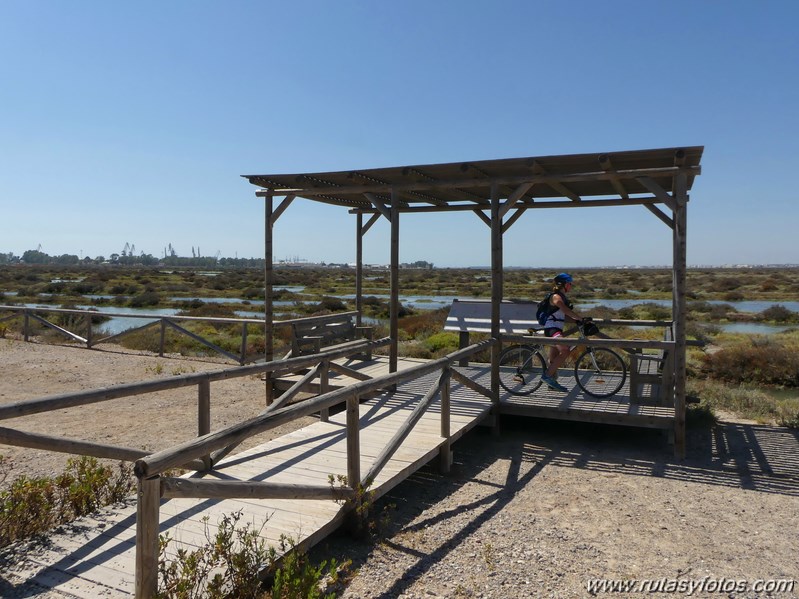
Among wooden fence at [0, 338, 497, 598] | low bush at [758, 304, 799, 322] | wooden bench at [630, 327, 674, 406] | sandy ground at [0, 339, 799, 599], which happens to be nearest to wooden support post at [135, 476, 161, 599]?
wooden fence at [0, 338, 497, 598]

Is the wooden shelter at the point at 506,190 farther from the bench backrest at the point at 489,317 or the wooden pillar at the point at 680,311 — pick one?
the bench backrest at the point at 489,317

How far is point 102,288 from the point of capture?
51.8 meters

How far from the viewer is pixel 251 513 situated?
14.6 ft

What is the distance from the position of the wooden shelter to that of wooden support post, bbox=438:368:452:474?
5.77 feet

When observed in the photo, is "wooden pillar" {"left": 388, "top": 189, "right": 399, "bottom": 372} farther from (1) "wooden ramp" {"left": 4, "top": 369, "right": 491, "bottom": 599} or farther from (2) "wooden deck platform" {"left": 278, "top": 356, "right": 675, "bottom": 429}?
(1) "wooden ramp" {"left": 4, "top": 369, "right": 491, "bottom": 599}

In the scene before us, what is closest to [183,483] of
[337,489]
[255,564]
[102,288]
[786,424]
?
[255,564]

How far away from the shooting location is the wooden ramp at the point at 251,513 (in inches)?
141

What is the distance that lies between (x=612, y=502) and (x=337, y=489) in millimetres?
2740

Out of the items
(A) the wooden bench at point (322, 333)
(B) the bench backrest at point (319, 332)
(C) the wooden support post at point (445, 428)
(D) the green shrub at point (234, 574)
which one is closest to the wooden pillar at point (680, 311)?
(C) the wooden support post at point (445, 428)

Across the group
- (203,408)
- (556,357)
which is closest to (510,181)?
(556,357)

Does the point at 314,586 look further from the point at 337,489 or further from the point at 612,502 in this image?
the point at 612,502

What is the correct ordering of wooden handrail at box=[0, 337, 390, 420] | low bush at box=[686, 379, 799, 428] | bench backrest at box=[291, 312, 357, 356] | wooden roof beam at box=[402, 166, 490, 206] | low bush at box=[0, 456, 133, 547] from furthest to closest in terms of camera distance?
bench backrest at box=[291, 312, 357, 356] → low bush at box=[686, 379, 799, 428] → wooden roof beam at box=[402, 166, 490, 206] → low bush at box=[0, 456, 133, 547] → wooden handrail at box=[0, 337, 390, 420]

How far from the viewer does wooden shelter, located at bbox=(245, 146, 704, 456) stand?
23.1 feet

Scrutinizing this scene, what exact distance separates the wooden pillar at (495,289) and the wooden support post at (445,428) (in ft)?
5.25
